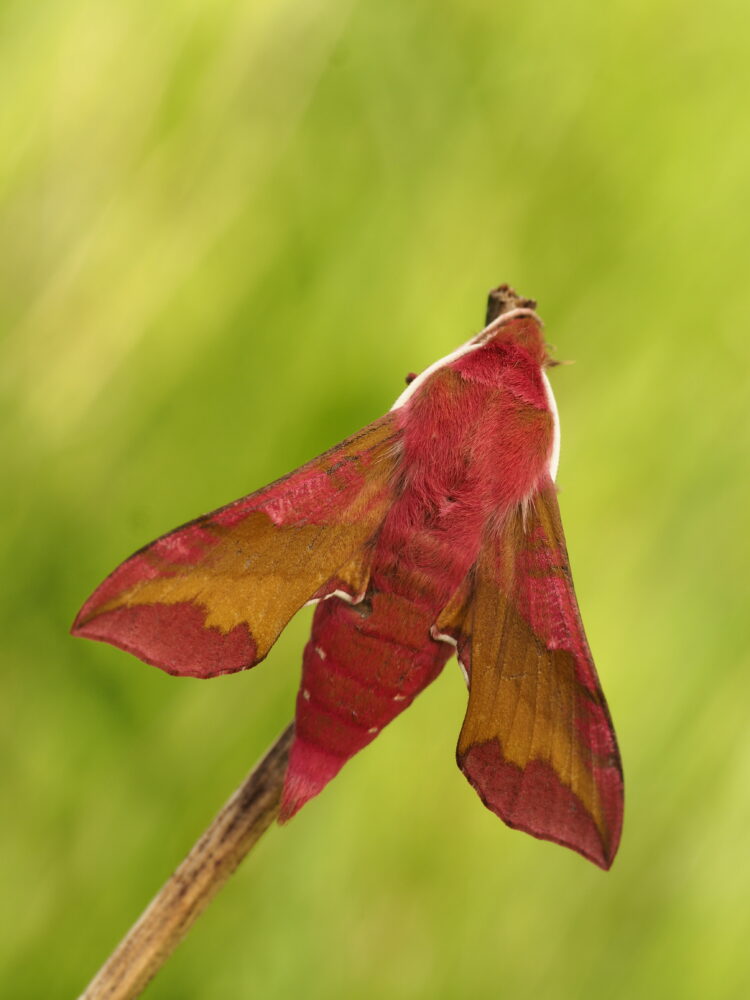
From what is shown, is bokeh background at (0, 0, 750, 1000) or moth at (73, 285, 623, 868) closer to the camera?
moth at (73, 285, 623, 868)

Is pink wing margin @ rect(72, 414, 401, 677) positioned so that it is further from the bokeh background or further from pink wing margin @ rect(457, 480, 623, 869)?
the bokeh background

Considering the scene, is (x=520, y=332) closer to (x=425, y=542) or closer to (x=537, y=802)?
(x=425, y=542)

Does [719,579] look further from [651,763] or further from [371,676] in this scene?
[371,676]

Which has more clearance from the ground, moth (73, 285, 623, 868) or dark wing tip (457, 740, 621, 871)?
moth (73, 285, 623, 868)

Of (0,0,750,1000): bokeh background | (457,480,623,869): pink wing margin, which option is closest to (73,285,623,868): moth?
(457,480,623,869): pink wing margin

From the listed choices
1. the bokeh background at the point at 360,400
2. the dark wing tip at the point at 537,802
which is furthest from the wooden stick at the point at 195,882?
the bokeh background at the point at 360,400

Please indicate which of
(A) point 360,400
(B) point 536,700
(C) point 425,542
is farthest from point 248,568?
(A) point 360,400
